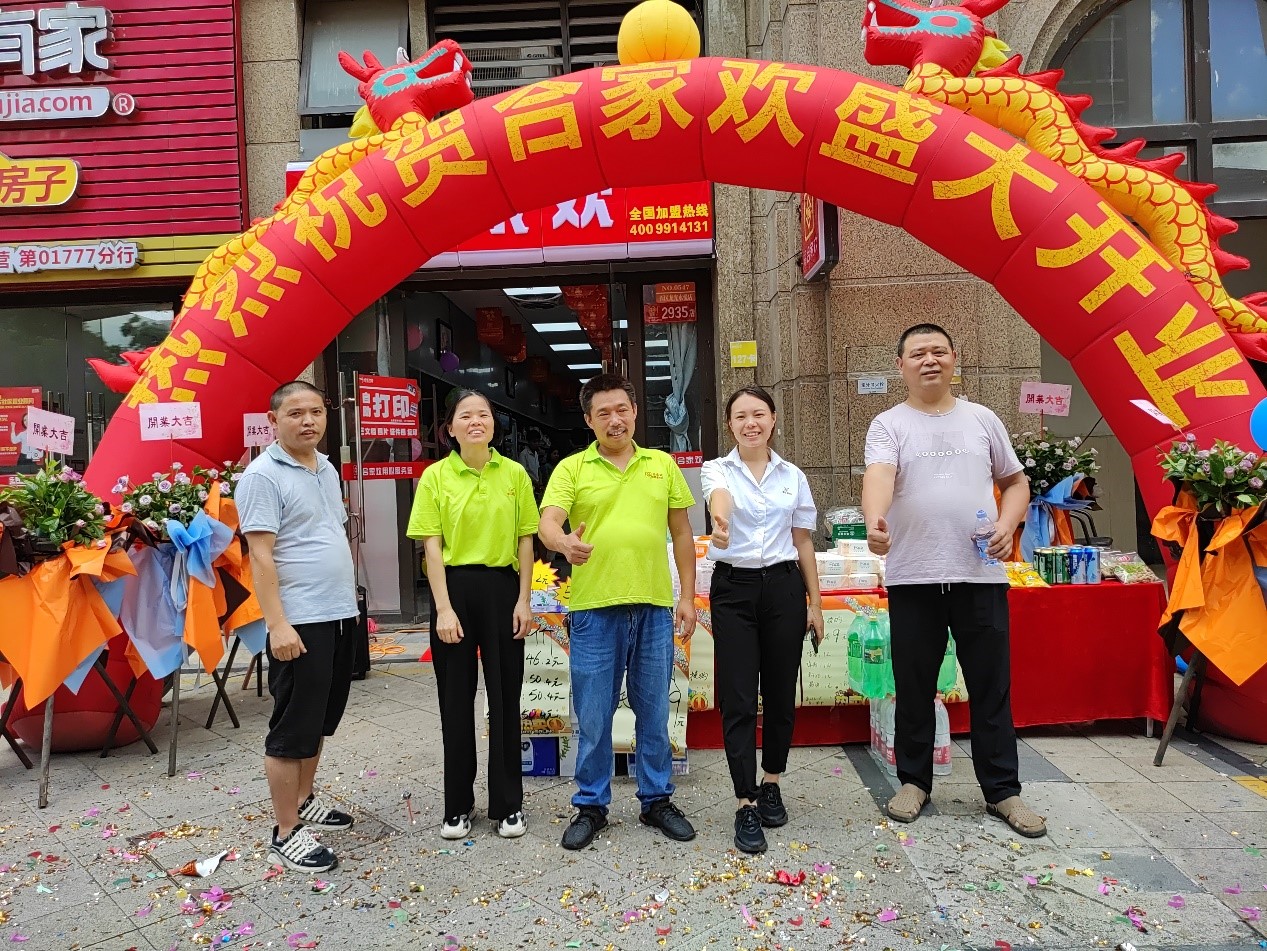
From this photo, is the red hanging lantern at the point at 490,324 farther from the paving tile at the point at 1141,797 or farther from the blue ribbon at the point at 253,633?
the paving tile at the point at 1141,797

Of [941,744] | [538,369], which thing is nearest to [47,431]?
[941,744]

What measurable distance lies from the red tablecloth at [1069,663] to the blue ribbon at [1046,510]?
0.77 meters

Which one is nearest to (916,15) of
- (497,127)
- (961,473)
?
(497,127)

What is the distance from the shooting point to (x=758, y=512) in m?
3.20

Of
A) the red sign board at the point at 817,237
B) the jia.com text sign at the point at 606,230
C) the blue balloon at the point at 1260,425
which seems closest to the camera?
the blue balloon at the point at 1260,425

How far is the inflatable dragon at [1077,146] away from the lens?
4395 mm

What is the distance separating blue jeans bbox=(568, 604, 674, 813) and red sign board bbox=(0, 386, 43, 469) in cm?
700

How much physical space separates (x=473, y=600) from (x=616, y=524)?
0.61m

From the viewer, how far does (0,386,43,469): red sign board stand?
25.0 feet

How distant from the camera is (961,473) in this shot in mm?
3230

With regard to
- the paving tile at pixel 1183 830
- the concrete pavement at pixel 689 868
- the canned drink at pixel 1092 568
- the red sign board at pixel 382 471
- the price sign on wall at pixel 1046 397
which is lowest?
the concrete pavement at pixel 689 868

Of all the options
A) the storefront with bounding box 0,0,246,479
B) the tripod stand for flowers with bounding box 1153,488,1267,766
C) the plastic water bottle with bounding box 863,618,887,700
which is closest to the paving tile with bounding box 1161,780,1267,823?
the tripod stand for flowers with bounding box 1153,488,1267,766

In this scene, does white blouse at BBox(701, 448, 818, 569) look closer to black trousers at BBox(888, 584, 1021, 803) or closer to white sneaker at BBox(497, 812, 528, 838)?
black trousers at BBox(888, 584, 1021, 803)

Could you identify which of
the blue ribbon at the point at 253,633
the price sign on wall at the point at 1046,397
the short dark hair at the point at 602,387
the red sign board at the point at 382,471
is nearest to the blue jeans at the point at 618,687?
the short dark hair at the point at 602,387
